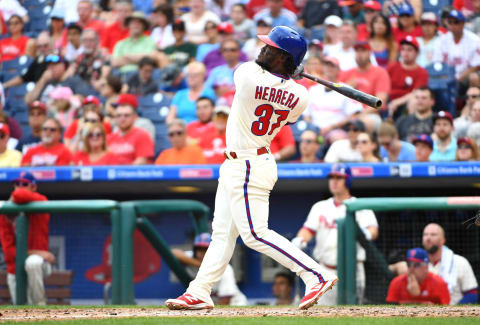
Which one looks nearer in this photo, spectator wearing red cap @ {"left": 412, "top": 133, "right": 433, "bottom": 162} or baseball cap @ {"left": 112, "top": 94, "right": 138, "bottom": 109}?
spectator wearing red cap @ {"left": 412, "top": 133, "right": 433, "bottom": 162}

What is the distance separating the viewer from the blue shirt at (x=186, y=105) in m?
9.45

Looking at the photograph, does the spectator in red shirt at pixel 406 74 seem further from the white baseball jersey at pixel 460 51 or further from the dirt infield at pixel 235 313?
the dirt infield at pixel 235 313

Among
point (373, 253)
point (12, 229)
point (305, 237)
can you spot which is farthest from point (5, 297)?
point (373, 253)

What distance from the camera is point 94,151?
29.4 ft

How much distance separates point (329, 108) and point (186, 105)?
163 cm

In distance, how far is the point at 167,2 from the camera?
11414 mm

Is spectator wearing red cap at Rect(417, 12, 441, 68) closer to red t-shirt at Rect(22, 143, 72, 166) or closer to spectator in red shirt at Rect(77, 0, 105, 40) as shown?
red t-shirt at Rect(22, 143, 72, 166)

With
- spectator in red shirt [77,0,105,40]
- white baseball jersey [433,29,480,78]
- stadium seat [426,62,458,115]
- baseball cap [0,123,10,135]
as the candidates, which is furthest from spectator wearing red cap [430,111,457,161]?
spectator in red shirt [77,0,105,40]

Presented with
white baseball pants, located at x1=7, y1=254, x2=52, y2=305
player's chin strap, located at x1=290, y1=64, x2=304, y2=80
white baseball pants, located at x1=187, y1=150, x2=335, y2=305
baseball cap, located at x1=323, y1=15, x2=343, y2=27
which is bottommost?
white baseball pants, located at x1=7, y1=254, x2=52, y2=305

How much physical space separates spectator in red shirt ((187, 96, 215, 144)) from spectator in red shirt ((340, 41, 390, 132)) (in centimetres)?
150

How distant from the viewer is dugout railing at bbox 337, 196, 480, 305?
259 inches

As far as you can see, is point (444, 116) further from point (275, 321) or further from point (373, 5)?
point (275, 321)

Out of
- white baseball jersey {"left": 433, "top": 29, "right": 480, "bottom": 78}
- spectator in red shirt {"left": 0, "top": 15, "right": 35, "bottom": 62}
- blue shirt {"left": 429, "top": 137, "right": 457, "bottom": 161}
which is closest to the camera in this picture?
blue shirt {"left": 429, "top": 137, "right": 457, "bottom": 161}

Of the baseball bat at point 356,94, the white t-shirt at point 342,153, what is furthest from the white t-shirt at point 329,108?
the baseball bat at point 356,94
